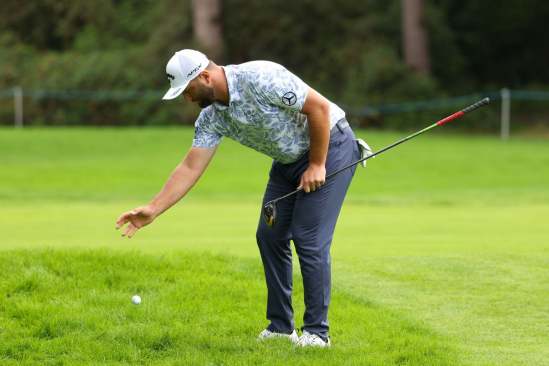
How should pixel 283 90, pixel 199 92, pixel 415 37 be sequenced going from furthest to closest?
pixel 415 37 → pixel 199 92 → pixel 283 90

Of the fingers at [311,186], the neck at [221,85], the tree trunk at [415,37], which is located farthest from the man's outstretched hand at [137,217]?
the tree trunk at [415,37]

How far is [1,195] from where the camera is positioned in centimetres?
1320

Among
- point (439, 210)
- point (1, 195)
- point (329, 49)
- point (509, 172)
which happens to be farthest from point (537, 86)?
point (1, 195)

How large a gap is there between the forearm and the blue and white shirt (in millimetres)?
195

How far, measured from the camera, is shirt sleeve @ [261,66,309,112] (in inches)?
163

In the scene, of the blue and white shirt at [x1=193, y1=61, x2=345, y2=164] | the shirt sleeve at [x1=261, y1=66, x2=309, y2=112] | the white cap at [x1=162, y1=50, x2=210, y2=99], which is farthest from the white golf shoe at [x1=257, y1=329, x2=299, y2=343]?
the white cap at [x1=162, y1=50, x2=210, y2=99]

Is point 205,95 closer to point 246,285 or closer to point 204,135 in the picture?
point 204,135

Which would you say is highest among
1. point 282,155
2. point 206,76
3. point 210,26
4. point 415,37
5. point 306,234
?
point 210,26

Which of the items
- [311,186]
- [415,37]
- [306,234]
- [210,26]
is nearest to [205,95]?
[311,186]

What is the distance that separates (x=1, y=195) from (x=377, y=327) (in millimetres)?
9955

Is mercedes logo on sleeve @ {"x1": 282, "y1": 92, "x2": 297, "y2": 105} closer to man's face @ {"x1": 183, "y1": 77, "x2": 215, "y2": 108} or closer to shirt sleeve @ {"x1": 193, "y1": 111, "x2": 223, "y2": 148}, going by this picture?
man's face @ {"x1": 183, "y1": 77, "x2": 215, "y2": 108}

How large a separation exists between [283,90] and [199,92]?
1.60 ft

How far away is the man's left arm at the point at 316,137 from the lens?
423 cm

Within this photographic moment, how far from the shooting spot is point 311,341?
14.6 feet
